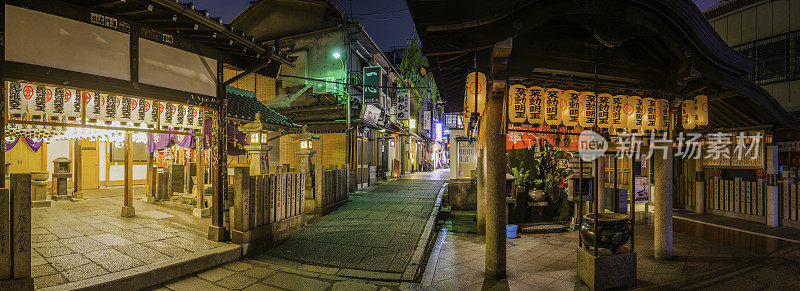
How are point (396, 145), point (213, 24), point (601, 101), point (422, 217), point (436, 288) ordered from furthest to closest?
1. point (396, 145)
2. point (422, 217)
3. point (601, 101)
4. point (213, 24)
5. point (436, 288)

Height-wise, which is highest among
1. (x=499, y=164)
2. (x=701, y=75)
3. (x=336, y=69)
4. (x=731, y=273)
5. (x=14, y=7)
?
(x=336, y=69)

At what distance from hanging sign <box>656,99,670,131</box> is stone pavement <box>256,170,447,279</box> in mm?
6529

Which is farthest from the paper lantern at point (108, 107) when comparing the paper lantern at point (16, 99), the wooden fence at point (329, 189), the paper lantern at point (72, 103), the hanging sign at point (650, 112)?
the hanging sign at point (650, 112)

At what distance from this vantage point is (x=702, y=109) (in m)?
7.67

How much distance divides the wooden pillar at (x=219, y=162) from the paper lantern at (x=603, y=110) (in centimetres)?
901

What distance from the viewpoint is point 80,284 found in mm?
4680

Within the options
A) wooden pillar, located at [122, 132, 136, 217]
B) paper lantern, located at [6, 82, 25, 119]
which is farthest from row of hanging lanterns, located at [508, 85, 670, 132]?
wooden pillar, located at [122, 132, 136, 217]

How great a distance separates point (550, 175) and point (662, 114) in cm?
457

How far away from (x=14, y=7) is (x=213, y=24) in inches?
109

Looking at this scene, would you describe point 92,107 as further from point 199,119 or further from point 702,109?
point 702,109

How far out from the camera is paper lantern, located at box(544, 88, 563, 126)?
7016mm

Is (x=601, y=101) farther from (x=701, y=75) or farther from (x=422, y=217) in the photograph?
(x=422, y=217)

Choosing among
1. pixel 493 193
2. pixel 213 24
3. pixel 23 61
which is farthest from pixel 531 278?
pixel 23 61

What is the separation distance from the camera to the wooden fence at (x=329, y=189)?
1062 cm
